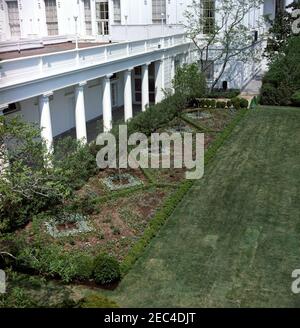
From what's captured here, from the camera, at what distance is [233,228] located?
1712cm

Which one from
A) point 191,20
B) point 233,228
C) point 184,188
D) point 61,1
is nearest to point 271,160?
point 184,188

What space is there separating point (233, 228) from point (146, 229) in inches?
120

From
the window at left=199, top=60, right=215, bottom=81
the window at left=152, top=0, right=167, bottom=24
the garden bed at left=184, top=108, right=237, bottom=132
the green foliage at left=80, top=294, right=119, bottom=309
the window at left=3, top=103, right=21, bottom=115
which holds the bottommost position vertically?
the garden bed at left=184, top=108, right=237, bottom=132

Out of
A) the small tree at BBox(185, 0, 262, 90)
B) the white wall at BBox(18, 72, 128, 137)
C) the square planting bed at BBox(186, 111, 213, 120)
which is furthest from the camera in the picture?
the small tree at BBox(185, 0, 262, 90)

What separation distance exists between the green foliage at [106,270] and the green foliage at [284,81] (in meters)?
24.8

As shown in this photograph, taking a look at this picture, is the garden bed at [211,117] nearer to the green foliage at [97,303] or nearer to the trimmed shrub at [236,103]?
the trimmed shrub at [236,103]

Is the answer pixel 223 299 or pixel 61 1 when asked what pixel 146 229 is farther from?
pixel 61 1

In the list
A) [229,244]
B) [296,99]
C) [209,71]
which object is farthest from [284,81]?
[229,244]

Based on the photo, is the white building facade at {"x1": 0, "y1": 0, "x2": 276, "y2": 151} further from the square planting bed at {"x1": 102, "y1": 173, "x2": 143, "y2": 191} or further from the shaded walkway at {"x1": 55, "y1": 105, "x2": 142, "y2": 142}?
the square planting bed at {"x1": 102, "y1": 173, "x2": 143, "y2": 191}

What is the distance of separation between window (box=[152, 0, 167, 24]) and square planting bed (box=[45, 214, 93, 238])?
26542 mm

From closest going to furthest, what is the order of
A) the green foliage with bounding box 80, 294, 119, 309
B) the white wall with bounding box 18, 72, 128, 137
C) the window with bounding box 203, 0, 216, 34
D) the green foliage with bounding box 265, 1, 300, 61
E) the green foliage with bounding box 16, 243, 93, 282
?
the green foliage with bounding box 16, 243, 93, 282
the green foliage with bounding box 80, 294, 119, 309
the white wall with bounding box 18, 72, 128, 137
the window with bounding box 203, 0, 216, 34
the green foliage with bounding box 265, 1, 300, 61

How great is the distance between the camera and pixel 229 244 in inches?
630

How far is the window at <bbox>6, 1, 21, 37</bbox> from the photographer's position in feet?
130

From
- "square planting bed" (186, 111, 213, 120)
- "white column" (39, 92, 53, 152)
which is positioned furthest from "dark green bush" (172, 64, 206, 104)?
"white column" (39, 92, 53, 152)
